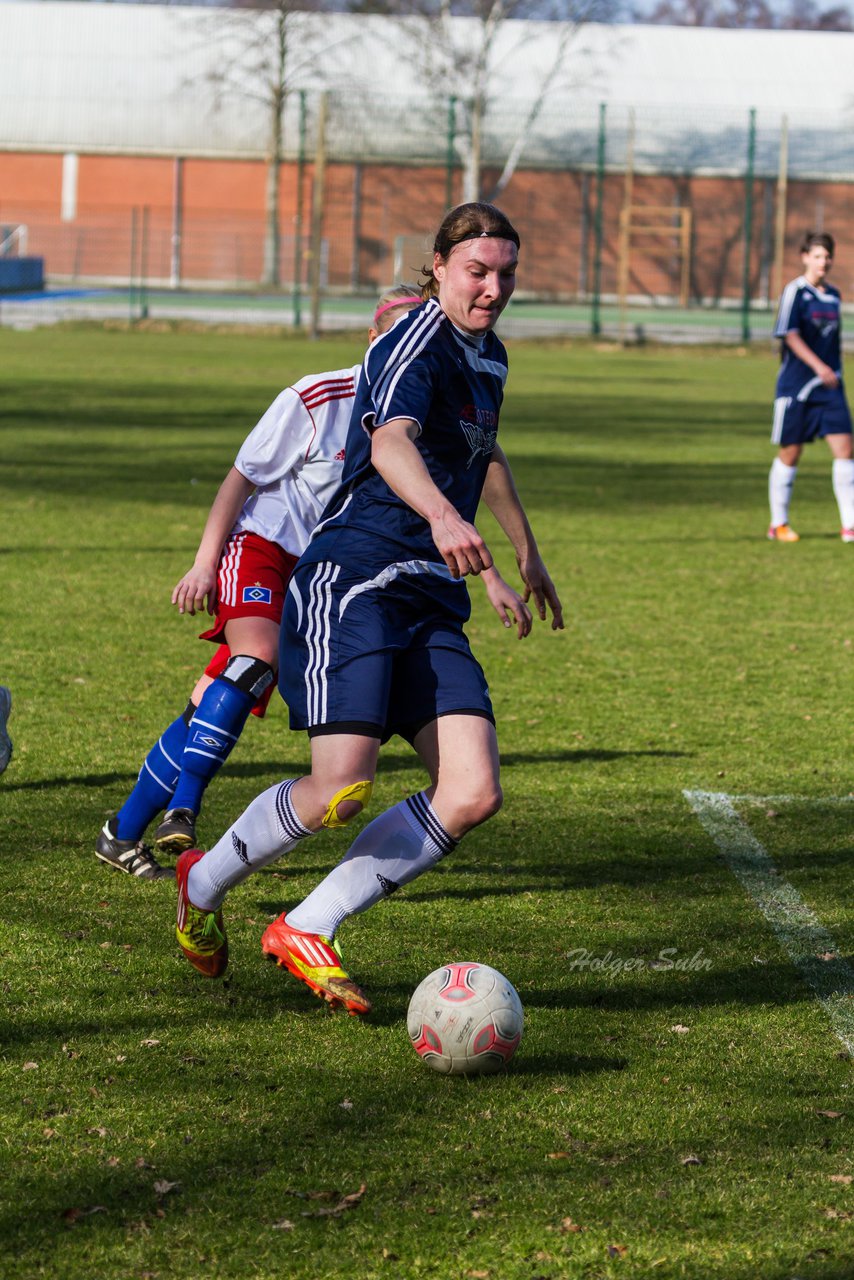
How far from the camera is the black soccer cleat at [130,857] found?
189 inches

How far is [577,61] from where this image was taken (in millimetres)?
50531

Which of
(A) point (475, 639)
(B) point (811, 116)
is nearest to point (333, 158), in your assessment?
(B) point (811, 116)

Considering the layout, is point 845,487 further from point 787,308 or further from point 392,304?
point 392,304

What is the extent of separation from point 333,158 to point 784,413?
35.1 metres

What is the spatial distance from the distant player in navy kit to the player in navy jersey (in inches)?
325

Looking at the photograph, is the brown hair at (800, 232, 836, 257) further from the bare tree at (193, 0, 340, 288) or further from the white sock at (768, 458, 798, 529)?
the bare tree at (193, 0, 340, 288)

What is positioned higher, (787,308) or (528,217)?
(528,217)

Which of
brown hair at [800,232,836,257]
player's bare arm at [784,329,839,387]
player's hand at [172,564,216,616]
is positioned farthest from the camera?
player's bare arm at [784,329,839,387]

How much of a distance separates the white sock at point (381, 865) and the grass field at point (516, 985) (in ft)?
0.83

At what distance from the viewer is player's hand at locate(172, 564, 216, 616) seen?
4.46 metres

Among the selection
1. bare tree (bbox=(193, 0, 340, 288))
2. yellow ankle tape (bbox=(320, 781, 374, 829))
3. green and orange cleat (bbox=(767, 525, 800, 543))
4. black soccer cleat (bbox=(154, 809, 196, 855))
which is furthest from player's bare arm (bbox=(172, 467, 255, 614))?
bare tree (bbox=(193, 0, 340, 288))

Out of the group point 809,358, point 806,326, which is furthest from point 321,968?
point 806,326

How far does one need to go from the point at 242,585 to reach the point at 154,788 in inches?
26.5

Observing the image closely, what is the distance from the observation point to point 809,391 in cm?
1180
